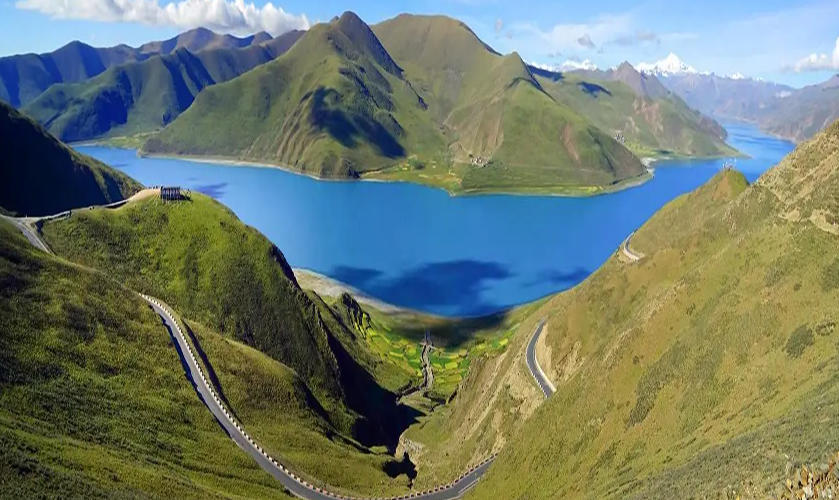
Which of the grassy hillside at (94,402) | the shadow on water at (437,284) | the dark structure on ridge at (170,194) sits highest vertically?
the dark structure on ridge at (170,194)

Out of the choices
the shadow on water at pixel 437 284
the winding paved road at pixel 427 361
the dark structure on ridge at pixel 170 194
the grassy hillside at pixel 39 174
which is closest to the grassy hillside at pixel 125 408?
the dark structure on ridge at pixel 170 194

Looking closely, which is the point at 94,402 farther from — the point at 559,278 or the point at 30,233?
the point at 559,278

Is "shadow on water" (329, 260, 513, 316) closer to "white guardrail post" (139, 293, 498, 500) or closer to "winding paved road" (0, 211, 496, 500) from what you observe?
"white guardrail post" (139, 293, 498, 500)

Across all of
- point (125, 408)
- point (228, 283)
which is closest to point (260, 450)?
point (125, 408)

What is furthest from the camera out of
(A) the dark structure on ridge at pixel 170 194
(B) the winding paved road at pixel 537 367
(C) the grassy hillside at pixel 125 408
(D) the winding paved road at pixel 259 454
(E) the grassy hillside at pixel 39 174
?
(E) the grassy hillside at pixel 39 174

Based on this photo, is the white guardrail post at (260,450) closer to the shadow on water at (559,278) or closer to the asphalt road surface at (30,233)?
Answer: the asphalt road surface at (30,233)

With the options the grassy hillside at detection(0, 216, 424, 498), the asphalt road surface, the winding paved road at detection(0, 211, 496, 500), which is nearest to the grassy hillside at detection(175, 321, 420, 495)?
the grassy hillside at detection(0, 216, 424, 498)
